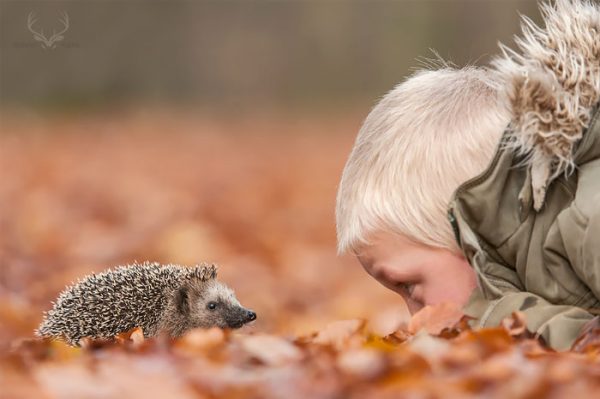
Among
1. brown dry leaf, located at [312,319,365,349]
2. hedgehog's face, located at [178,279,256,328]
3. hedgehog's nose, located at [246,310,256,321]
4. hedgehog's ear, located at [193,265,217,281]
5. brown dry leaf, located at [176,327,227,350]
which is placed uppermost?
hedgehog's ear, located at [193,265,217,281]

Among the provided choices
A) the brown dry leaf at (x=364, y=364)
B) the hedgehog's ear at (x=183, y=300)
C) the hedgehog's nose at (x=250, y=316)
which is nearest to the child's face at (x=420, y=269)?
the hedgehog's nose at (x=250, y=316)

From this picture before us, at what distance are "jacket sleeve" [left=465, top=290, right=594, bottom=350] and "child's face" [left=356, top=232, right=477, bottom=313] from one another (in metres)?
0.17

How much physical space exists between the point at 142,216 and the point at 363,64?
2276 centimetres

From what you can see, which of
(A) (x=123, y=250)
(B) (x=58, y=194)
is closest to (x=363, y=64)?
(B) (x=58, y=194)

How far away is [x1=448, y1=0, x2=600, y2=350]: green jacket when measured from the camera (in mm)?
4188

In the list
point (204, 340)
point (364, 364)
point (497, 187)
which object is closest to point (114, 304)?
point (204, 340)

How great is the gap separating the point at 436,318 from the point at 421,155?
76 centimetres

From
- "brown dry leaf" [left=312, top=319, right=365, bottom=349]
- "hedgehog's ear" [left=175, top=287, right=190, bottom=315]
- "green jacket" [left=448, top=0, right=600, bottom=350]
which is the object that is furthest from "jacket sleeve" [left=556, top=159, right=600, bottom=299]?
"hedgehog's ear" [left=175, top=287, right=190, bottom=315]

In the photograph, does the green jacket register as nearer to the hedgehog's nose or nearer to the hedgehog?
the hedgehog's nose

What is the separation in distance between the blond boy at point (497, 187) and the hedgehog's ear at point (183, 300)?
3.15 ft

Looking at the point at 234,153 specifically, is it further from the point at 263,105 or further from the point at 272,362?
the point at 272,362

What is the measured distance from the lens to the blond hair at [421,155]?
4547 millimetres

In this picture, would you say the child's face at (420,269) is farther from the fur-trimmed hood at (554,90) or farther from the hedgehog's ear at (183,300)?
the hedgehog's ear at (183,300)

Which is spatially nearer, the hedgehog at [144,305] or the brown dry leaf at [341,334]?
the brown dry leaf at [341,334]
